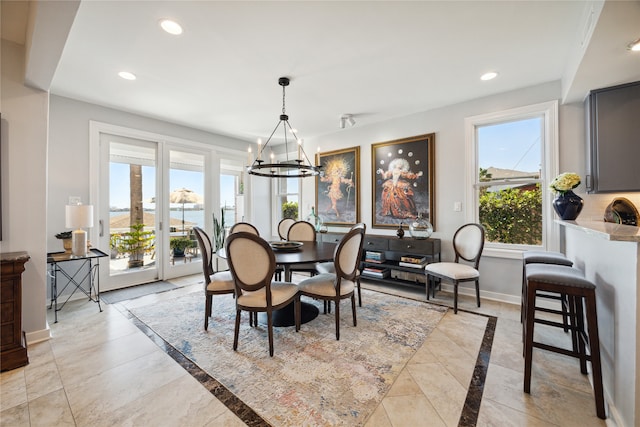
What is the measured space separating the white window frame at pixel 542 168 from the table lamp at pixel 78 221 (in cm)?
468

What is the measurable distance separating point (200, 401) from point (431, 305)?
262 cm

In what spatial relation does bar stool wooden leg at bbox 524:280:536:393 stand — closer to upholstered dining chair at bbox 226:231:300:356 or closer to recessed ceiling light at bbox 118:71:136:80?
upholstered dining chair at bbox 226:231:300:356

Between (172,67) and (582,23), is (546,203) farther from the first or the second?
(172,67)

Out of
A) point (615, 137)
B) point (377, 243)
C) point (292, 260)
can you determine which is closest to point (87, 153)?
point (292, 260)

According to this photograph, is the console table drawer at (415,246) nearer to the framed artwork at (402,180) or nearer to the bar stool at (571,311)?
the framed artwork at (402,180)

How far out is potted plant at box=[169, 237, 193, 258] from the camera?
4.46 m

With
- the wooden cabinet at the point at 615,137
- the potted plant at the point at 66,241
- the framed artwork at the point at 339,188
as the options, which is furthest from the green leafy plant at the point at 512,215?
the potted plant at the point at 66,241

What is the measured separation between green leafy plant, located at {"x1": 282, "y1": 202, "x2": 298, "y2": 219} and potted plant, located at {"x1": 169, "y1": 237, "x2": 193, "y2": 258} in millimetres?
2014

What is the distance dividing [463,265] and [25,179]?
4.57 metres

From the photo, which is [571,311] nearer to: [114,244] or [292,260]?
[292,260]

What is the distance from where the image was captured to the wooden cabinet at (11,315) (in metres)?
1.93

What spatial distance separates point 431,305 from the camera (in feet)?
10.4

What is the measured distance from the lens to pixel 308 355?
211 cm

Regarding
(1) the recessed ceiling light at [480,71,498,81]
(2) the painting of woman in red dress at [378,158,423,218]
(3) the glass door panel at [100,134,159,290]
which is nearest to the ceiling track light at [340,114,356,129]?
(2) the painting of woman in red dress at [378,158,423,218]
